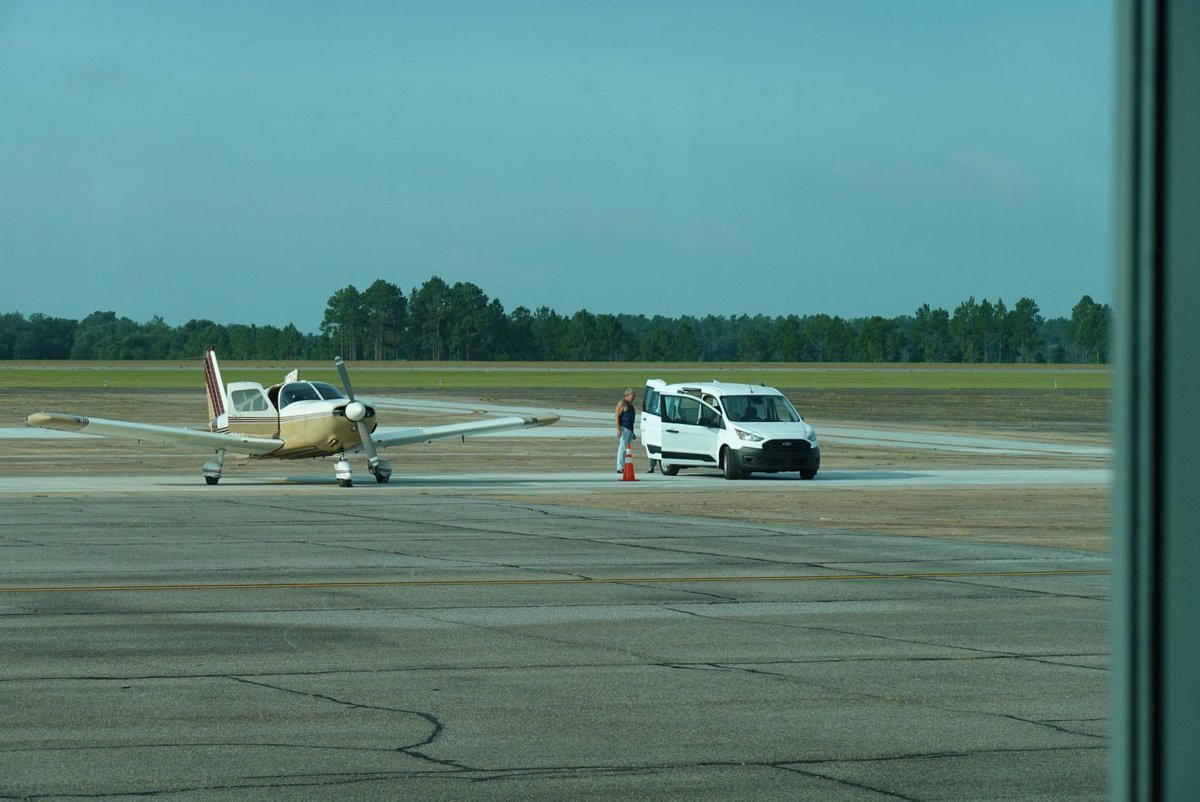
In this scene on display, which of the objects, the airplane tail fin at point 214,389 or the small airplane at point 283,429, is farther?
the airplane tail fin at point 214,389

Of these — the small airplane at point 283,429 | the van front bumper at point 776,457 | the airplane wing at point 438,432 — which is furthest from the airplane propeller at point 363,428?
the van front bumper at point 776,457

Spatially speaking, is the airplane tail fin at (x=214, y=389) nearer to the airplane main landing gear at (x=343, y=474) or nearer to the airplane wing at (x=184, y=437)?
the airplane wing at (x=184, y=437)

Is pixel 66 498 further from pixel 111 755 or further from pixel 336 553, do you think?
pixel 111 755

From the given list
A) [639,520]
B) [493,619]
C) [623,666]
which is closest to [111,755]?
[623,666]

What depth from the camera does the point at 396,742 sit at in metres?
7.78

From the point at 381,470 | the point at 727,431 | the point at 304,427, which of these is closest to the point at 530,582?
the point at 381,470

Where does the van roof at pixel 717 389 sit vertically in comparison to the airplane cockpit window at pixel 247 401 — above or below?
above

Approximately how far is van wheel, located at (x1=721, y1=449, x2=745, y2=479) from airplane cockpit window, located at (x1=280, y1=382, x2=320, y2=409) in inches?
341

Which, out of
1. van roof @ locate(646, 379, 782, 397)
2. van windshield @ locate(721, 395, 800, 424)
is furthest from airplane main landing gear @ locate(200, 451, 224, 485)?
van windshield @ locate(721, 395, 800, 424)

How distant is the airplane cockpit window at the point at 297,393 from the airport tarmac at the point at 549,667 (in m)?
11.4

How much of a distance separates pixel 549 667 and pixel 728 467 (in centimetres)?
Answer: 2119

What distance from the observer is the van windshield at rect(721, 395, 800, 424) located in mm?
31891

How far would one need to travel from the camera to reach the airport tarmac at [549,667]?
7133 mm

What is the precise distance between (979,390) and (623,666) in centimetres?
9393
